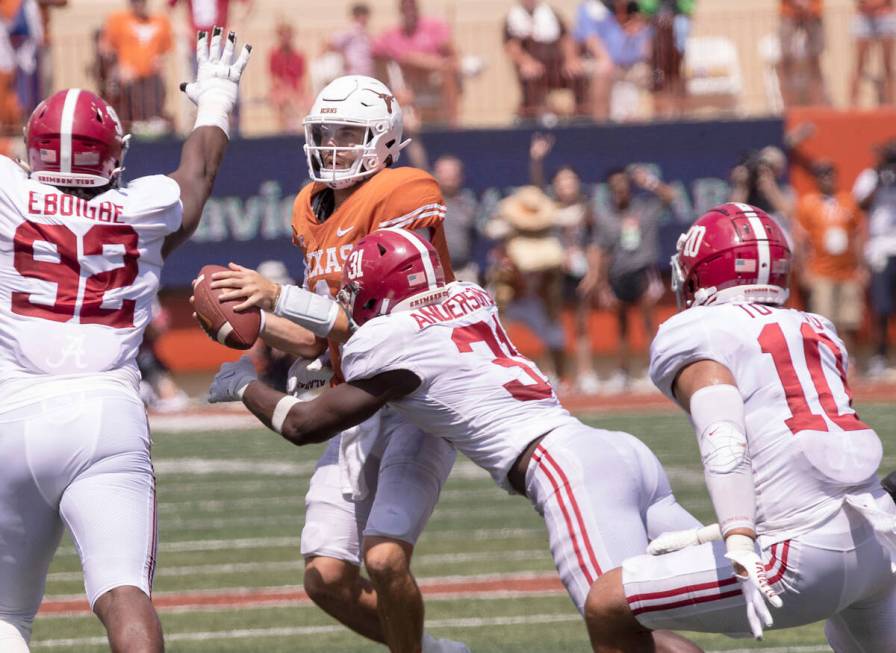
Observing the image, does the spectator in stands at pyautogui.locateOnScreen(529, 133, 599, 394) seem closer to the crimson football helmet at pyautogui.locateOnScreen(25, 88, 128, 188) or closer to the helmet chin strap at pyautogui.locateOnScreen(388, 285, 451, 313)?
the helmet chin strap at pyautogui.locateOnScreen(388, 285, 451, 313)

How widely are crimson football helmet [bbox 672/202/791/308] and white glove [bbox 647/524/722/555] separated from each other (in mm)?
593

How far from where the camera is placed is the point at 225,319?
494 cm

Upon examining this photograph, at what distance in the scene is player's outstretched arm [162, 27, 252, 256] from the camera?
476 cm

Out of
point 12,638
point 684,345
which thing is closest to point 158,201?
point 12,638

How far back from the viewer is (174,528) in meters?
8.77

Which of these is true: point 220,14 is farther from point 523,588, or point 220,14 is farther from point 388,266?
point 388,266

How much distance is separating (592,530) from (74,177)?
1.62 meters

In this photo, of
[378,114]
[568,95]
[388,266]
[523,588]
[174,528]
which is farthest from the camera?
[568,95]

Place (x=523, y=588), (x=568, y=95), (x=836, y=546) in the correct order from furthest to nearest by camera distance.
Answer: (x=568, y=95), (x=523, y=588), (x=836, y=546)

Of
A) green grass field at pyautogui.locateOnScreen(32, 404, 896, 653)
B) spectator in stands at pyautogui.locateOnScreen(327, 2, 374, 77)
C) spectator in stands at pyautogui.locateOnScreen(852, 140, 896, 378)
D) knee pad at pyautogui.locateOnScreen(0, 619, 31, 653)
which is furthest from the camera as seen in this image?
spectator in stands at pyautogui.locateOnScreen(327, 2, 374, 77)

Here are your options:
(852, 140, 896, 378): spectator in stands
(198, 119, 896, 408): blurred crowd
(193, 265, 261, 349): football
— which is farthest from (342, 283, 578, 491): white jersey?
(852, 140, 896, 378): spectator in stands

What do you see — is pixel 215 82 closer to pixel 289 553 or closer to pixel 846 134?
pixel 289 553

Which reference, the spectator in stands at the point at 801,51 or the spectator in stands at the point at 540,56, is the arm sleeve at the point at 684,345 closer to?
the spectator in stands at the point at 540,56

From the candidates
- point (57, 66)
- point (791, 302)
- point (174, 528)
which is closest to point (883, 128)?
point (791, 302)
